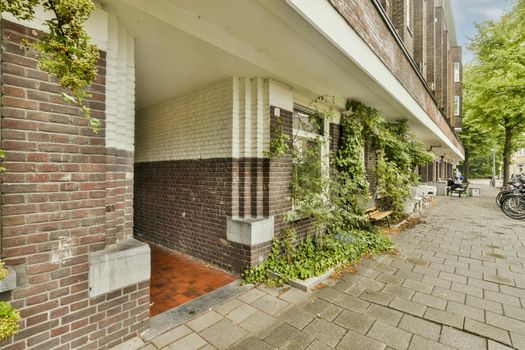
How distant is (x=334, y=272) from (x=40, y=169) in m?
3.78

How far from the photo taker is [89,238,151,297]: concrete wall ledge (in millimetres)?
2273

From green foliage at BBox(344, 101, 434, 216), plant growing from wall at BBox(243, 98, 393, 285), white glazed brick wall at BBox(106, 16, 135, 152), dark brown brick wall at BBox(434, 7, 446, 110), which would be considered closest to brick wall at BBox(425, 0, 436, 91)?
dark brown brick wall at BBox(434, 7, 446, 110)

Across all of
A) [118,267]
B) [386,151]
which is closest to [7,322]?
[118,267]

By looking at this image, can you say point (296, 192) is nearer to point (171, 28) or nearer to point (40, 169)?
point (171, 28)

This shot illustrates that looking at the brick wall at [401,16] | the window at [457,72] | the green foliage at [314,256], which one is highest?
the window at [457,72]

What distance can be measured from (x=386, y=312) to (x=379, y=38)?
4.16m

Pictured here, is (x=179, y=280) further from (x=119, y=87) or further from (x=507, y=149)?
(x=507, y=149)

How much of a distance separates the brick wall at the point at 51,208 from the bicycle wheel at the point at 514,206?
1157 centimetres

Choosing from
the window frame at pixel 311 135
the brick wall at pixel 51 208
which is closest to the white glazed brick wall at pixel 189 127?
the window frame at pixel 311 135

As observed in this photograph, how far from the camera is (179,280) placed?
13.0ft

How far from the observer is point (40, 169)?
2.02 meters

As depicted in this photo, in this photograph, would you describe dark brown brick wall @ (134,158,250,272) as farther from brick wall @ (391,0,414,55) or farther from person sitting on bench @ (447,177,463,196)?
person sitting on bench @ (447,177,463,196)

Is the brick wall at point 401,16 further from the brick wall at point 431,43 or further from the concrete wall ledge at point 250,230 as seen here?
the concrete wall ledge at point 250,230

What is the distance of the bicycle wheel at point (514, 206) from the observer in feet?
28.5
